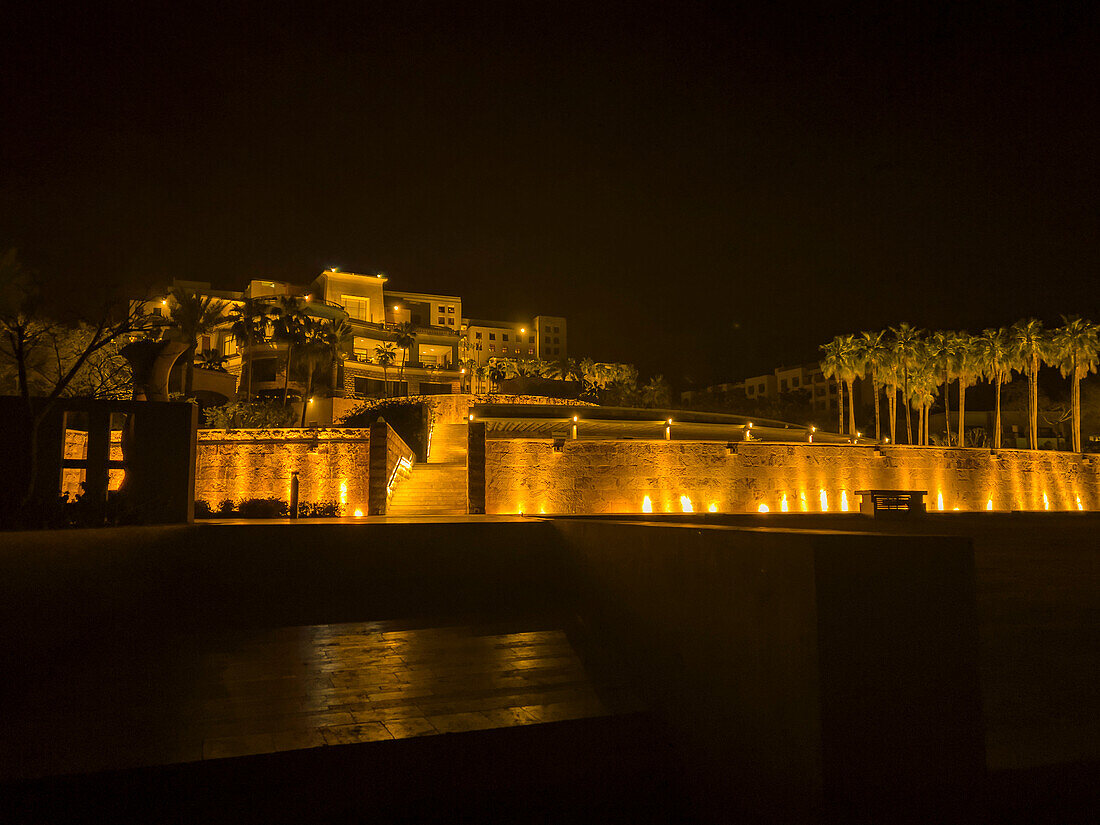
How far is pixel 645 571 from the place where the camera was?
18.2 ft

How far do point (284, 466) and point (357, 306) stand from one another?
1524 inches

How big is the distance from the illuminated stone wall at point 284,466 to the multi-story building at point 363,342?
20620 millimetres

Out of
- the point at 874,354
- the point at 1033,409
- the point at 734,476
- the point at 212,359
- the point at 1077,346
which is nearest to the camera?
the point at 734,476

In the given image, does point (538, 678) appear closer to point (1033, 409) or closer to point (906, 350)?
point (906, 350)

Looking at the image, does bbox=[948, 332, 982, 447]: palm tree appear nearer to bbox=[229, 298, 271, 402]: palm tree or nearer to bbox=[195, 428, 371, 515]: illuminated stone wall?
bbox=[195, 428, 371, 515]: illuminated stone wall

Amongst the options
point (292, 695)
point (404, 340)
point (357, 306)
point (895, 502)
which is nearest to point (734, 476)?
point (895, 502)

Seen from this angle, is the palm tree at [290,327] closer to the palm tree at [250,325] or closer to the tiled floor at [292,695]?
the palm tree at [250,325]

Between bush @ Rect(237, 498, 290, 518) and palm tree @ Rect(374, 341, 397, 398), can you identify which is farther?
palm tree @ Rect(374, 341, 397, 398)

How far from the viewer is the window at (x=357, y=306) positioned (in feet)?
187

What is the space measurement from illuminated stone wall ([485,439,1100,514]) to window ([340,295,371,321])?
3910cm

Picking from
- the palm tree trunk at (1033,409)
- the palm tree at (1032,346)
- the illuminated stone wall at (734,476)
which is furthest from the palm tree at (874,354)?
the illuminated stone wall at (734,476)

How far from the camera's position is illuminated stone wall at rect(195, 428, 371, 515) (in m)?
21.0

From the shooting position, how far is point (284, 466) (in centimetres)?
2120

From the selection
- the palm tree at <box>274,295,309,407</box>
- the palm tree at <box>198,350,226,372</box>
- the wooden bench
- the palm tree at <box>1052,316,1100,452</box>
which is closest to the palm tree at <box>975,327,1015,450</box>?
the palm tree at <box>1052,316,1100,452</box>
